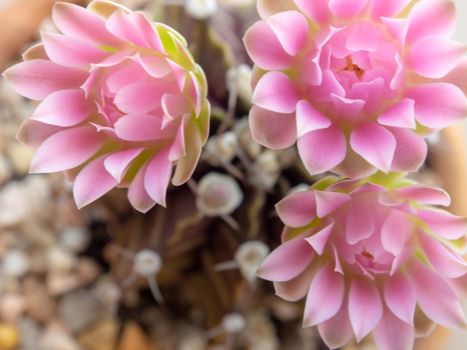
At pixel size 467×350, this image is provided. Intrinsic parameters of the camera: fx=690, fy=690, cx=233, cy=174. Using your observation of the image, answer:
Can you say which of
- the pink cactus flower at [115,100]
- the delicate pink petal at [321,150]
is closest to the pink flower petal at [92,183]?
the pink cactus flower at [115,100]

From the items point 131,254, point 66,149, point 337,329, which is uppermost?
point 66,149

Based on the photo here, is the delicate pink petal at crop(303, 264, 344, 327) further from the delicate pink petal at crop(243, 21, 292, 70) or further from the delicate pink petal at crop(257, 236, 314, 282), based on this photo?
the delicate pink petal at crop(243, 21, 292, 70)

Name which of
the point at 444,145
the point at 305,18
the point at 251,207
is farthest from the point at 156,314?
the point at 305,18

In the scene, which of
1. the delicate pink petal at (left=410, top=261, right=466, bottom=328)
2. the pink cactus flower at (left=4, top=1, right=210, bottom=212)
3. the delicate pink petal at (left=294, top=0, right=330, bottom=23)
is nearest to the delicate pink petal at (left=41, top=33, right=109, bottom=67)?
the pink cactus flower at (left=4, top=1, right=210, bottom=212)

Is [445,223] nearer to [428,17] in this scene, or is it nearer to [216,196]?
[428,17]

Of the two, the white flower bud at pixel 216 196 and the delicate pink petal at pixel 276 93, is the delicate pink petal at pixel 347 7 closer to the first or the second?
the delicate pink petal at pixel 276 93

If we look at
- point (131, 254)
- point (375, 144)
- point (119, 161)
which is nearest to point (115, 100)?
point (119, 161)
